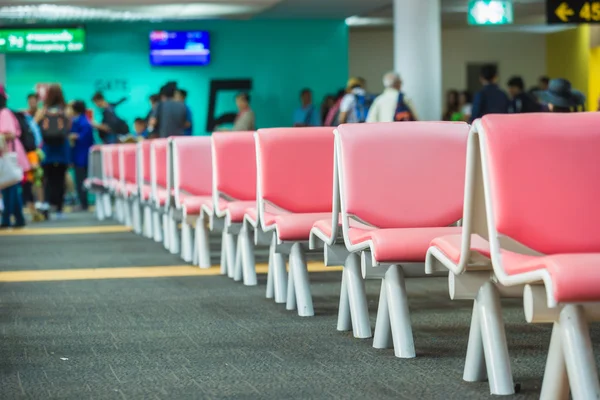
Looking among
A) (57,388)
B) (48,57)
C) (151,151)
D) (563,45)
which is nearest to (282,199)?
(57,388)

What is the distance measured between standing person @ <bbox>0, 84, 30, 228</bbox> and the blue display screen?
860cm

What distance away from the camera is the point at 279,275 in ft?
20.5

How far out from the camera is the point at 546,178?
3.53 m

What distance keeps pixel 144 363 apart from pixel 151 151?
640 centimetres

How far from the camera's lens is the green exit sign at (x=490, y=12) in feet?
56.1

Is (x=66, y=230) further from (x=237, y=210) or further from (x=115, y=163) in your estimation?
(x=237, y=210)

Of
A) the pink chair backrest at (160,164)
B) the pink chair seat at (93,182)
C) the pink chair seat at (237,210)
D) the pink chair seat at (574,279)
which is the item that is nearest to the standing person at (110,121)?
the pink chair seat at (93,182)

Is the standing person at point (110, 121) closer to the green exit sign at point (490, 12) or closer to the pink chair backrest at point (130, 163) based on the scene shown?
the pink chair backrest at point (130, 163)

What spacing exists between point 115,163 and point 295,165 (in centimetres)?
924

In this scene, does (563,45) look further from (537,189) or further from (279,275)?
(537,189)

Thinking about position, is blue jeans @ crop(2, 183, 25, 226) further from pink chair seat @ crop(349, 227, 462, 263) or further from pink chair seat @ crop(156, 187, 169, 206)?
pink chair seat @ crop(349, 227, 462, 263)

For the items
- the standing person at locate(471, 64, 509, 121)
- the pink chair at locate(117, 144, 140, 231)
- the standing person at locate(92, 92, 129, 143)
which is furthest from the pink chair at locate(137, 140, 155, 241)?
the standing person at locate(92, 92, 129, 143)

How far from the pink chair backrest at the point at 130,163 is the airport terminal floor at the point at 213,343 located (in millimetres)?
5737

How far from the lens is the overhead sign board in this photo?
14641 mm
